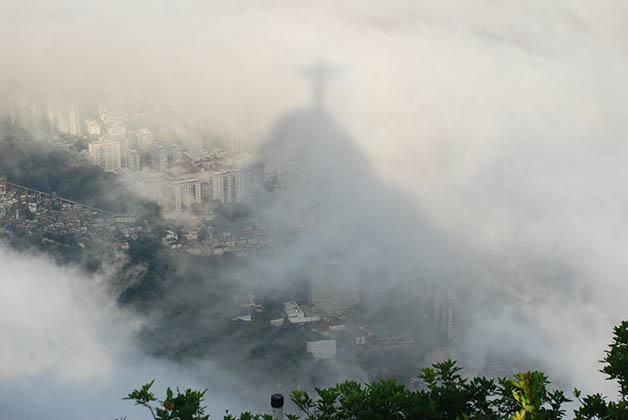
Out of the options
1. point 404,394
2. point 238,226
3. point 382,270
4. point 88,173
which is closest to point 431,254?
point 382,270

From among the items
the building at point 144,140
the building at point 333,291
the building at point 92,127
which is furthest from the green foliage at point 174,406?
the building at point 92,127

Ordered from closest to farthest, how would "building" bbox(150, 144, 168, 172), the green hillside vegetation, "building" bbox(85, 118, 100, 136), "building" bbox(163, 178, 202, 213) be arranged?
the green hillside vegetation, "building" bbox(163, 178, 202, 213), "building" bbox(150, 144, 168, 172), "building" bbox(85, 118, 100, 136)

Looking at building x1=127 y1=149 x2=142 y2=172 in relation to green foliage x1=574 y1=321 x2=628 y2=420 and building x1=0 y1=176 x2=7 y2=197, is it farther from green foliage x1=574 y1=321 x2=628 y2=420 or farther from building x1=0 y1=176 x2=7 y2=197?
green foliage x1=574 y1=321 x2=628 y2=420

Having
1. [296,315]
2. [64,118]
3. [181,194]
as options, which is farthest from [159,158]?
[296,315]

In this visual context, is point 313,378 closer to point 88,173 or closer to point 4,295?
point 4,295

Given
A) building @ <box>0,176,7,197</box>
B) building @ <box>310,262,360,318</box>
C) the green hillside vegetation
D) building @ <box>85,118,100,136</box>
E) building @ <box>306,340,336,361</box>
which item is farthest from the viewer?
building @ <box>85,118,100,136</box>

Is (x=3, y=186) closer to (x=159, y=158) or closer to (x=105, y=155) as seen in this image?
(x=105, y=155)

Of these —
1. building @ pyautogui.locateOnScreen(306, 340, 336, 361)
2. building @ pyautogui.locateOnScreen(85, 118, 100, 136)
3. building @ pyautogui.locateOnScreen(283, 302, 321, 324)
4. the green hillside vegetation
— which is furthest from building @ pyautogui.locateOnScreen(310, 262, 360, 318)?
the green hillside vegetation
